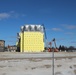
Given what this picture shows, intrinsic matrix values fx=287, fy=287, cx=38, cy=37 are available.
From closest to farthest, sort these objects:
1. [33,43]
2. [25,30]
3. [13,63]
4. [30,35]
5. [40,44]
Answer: [13,63] → [40,44] → [33,43] → [30,35] → [25,30]

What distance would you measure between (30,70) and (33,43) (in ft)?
437

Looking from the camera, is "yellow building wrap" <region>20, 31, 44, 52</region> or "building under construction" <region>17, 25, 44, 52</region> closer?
"building under construction" <region>17, 25, 44, 52</region>

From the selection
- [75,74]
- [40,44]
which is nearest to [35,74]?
[75,74]

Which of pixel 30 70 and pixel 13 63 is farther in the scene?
pixel 13 63

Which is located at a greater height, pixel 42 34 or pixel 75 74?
pixel 42 34

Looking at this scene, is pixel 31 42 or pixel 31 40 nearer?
pixel 31 40

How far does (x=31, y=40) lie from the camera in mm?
155750

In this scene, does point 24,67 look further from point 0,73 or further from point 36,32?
point 36,32

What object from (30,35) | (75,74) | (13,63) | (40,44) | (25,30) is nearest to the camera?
(75,74)

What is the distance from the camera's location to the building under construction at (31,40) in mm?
146125

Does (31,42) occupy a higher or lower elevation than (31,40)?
lower

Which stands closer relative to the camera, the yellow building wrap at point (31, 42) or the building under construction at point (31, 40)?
the building under construction at point (31, 40)

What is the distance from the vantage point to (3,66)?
79.0 ft

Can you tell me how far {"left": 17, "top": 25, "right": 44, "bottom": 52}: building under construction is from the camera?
479 ft
